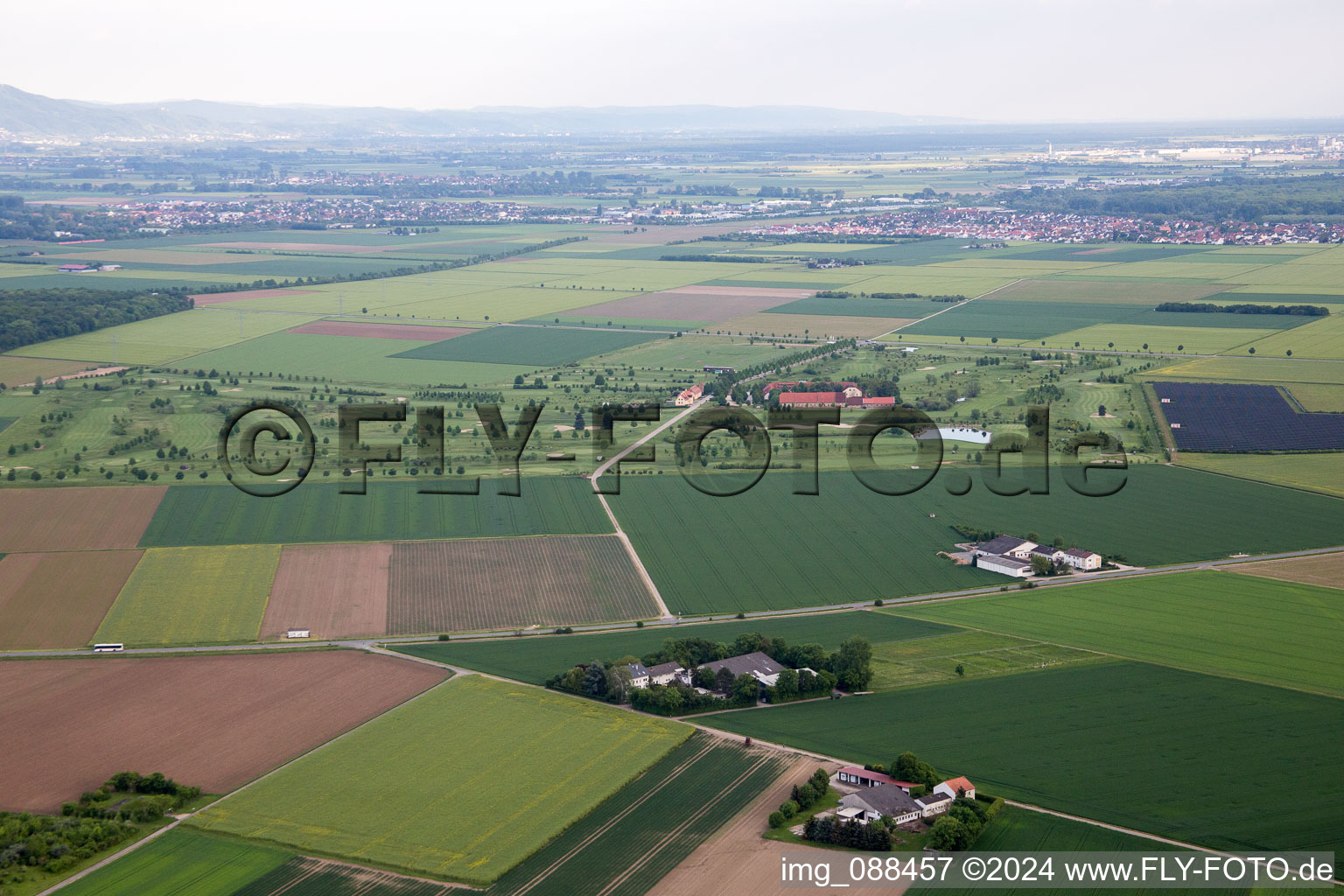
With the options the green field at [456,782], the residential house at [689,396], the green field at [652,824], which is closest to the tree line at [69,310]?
the residential house at [689,396]

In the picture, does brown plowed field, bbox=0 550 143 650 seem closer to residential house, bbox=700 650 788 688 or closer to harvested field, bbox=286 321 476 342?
residential house, bbox=700 650 788 688

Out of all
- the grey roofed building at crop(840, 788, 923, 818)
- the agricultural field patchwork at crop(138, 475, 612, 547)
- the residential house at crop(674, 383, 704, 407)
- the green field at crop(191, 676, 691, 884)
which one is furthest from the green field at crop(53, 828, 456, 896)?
the residential house at crop(674, 383, 704, 407)

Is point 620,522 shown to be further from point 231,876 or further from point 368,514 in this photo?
point 231,876

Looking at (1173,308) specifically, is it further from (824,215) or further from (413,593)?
(824,215)

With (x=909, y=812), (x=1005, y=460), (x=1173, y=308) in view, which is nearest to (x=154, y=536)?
(x=909, y=812)

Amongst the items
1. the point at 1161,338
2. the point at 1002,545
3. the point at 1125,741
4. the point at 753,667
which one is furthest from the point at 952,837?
the point at 1161,338

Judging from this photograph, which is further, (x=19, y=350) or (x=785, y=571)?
(x=19, y=350)

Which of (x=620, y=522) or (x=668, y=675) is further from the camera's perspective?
(x=620, y=522)
